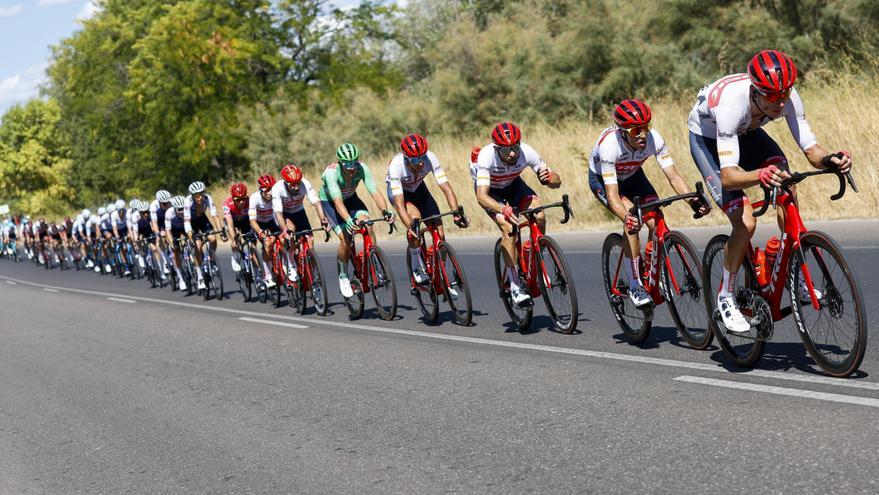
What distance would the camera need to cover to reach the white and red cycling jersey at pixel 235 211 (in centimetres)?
1538

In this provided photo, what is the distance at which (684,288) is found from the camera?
23.2 ft

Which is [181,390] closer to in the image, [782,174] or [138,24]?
[782,174]

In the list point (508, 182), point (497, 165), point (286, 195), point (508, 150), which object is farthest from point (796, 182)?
point (286, 195)

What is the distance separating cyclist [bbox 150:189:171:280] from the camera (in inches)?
765

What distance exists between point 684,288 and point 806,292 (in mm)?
1457

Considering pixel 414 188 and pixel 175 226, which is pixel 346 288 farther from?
pixel 175 226

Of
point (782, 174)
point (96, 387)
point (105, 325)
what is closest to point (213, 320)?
point (105, 325)

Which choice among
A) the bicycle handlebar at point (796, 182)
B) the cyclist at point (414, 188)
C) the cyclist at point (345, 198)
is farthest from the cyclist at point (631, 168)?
the cyclist at point (345, 198)

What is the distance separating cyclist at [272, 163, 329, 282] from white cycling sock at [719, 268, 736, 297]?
278 inches

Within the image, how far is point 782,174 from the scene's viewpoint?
5.29 meters

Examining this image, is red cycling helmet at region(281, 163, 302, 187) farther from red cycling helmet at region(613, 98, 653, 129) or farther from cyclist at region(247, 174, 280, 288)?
red cycling helmet at region(613, 98, 653, 129)

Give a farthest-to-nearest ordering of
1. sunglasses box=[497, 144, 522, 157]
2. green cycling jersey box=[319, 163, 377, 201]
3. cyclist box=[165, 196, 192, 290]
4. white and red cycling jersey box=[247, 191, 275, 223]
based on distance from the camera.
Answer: cyclist box=[165, 196, 192, 290] → white and red cycling jersey box=[247, 191, 275, 223] → green cycling jersey box=[319, 163, 377, 201] → sunglasses box=[497, 144, 522, 157]

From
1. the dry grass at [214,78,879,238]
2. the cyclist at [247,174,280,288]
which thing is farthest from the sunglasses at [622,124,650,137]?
the dry grass at [214,78,879,238]

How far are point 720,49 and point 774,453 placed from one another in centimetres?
2248
